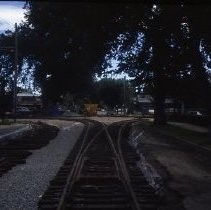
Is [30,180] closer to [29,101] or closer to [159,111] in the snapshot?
[159,111]

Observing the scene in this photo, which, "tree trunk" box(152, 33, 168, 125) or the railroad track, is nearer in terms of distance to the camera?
the railroad track

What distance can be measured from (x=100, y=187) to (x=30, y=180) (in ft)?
9.26

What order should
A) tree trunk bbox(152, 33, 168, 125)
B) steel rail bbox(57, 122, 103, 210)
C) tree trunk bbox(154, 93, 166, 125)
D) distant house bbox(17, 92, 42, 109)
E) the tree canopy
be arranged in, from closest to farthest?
steel rail bbox(57, 122, 103, 210) → the tree canopy → tree trunk bbox(152, 33, 168, 125) → tree trunk bbox(154, 93, 166, 125) → distant house bbox(17, 92, 42, 109)

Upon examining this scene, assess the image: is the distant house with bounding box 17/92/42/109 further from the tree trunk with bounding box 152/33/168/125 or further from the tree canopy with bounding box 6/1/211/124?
the tree trunk with bounding box 152/33/168/125

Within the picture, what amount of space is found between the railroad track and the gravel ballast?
27 centimetres

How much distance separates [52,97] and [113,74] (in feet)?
127

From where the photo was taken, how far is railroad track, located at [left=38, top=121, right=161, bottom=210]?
12.8 m

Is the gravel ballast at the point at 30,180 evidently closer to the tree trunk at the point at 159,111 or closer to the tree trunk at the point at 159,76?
the tree trunk at the point at 159,76

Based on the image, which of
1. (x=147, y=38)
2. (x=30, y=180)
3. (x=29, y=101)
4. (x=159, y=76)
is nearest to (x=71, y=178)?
(x=30, y=180)

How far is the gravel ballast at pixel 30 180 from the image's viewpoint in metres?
13.6

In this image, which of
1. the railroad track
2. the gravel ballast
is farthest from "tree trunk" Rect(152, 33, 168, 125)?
the railroad track

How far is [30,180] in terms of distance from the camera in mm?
17484

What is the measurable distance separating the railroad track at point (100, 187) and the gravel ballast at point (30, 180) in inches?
10.8

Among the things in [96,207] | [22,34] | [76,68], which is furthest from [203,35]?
[22,34]
